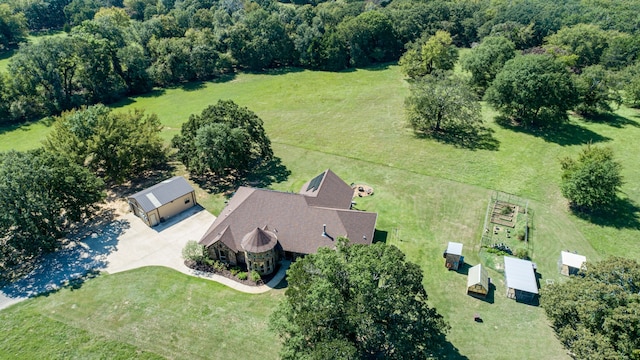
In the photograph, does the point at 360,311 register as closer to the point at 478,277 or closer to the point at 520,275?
the point at 478,277

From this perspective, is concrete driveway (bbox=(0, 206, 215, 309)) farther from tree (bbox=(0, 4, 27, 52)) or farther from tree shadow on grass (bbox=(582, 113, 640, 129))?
tree (bbox=(0, 4, 27, 52))

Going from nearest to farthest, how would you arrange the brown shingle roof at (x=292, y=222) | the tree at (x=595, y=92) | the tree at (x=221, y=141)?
the brown shingle roof at (x=292, y=222) < the tree at (x=221, y=141) < the tree at (x=595, y=92)

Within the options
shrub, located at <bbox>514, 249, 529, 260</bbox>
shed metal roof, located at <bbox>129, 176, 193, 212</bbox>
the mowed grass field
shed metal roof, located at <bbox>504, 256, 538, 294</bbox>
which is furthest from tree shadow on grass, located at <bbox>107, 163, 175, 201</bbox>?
shrub, located at <bbox>514, 249, 529, 260</bbox>

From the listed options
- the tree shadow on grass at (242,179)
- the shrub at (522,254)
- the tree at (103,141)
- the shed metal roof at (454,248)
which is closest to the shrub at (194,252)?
the tree shadow on grass at (242,179)

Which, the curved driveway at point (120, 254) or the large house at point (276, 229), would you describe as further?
the large house at point (276, 229)

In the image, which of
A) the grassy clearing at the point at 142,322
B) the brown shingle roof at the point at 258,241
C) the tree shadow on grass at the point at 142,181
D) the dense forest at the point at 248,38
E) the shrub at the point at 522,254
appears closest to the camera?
the grassy clearing at the point at 142,322

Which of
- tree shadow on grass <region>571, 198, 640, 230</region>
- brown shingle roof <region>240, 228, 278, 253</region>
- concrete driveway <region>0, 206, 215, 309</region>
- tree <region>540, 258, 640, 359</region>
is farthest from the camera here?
tree shadow on grass <region>571, 198, 640, 230</region>

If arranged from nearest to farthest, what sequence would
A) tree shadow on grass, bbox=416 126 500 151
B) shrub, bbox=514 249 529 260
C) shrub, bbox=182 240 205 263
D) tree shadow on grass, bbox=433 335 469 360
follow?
tree shadow on grass, bbox=433 335 469 360 < shrub, bbox=182 240 205 263 < shrub, bbox=514 249 529 260 < tree shadow on grass, bbox=416 126 500 151

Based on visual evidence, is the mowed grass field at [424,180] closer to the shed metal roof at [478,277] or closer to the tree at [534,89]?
the shed metal roof at [478,277]
